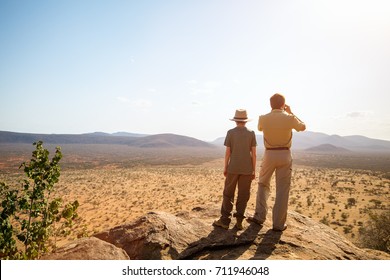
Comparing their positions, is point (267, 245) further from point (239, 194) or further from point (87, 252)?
point (87, 252)

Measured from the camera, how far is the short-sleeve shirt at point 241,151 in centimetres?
454

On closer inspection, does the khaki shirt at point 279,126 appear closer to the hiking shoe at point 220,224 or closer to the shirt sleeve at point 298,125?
the shirt sleeve at point 298,125

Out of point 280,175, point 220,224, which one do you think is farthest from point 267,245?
point 280,175

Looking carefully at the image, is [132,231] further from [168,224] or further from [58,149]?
[58,149]

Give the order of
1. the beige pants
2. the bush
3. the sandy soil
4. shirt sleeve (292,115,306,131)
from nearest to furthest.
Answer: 1. shirt sleeve (292,115,306,131)
2. the beige pants
3. the bush
4. the sandy soil

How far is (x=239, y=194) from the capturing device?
15.1 ft

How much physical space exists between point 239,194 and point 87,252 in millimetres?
2535

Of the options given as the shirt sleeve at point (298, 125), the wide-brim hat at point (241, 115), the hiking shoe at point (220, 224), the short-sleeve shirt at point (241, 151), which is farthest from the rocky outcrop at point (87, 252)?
the shirt sleeve at point (298, 125)

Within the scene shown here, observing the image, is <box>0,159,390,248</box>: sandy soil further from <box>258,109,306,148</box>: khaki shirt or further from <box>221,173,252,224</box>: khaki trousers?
<box>258,109,306,148</box>: khaki shirt

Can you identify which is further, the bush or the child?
the bush

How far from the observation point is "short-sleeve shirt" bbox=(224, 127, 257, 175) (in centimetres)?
454

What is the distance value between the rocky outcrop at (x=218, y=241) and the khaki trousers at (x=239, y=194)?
27 cm

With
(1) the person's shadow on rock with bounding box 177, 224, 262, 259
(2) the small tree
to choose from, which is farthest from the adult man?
(2) the small tree
